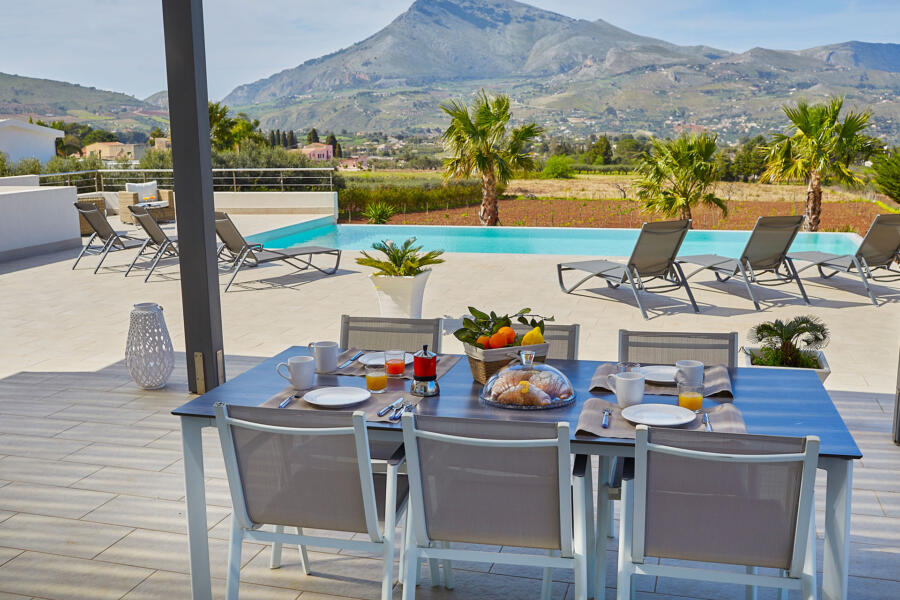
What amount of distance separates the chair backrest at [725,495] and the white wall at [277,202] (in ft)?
43.4

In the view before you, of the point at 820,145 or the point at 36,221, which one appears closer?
the point at 36,221

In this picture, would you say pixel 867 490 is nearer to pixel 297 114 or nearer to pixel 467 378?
pixel 467 378

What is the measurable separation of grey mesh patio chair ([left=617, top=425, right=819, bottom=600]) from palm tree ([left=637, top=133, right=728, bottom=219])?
11.6m

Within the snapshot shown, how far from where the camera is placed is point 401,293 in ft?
18.7

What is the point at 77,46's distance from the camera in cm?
5619

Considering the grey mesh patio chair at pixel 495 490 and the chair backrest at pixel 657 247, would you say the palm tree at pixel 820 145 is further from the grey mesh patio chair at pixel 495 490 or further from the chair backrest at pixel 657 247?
the grey mesh patio chair at pixel 495 490

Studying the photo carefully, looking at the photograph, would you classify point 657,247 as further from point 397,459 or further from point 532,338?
point 397,459

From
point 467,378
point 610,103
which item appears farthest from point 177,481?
point 610,103

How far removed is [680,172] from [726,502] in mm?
11853

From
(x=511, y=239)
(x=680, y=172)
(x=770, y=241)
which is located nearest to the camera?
(x=770, y=241)

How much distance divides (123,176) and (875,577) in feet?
52.1

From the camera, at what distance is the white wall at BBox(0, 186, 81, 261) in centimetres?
957

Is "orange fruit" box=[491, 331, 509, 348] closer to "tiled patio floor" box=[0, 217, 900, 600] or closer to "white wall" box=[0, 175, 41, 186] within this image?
"tiled patio floor" box=[0, 217, 900, 600]

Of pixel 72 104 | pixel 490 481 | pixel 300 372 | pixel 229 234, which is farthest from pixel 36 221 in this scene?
pixel 72 104
